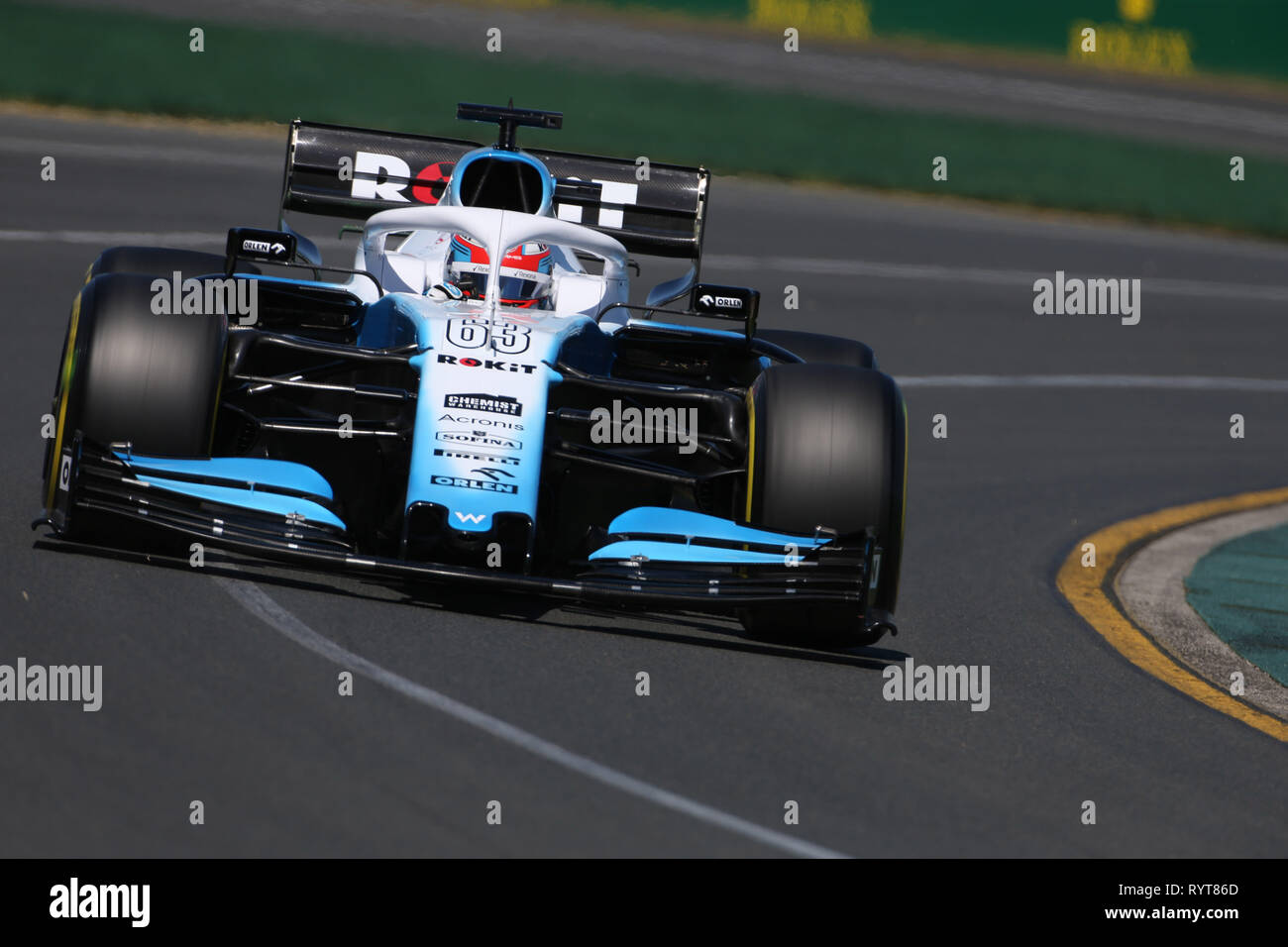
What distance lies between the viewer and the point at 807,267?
17875 mm

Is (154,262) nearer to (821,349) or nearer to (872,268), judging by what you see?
(821,349)

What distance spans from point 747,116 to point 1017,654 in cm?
1737

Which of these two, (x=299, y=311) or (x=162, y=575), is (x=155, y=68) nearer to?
(x=299, y=311)

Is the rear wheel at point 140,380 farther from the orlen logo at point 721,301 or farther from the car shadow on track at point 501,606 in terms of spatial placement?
the orlen logo at point 721,301

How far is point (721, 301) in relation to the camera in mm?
8117

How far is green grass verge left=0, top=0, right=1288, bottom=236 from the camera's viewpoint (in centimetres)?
2189

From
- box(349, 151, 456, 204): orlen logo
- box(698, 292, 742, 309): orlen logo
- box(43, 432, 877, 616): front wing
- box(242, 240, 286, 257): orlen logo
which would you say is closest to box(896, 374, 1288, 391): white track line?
box(349, 151, 456, 204): orlen logo

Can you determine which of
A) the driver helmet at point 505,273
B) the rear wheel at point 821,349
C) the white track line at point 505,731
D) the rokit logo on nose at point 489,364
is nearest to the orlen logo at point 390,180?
the driver helmet at point 505,273
